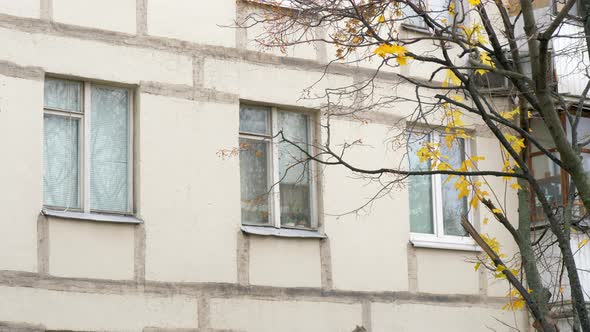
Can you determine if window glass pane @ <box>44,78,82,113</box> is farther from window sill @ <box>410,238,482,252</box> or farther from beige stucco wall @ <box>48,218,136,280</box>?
window sill @ <box>410,238,482,252</box>

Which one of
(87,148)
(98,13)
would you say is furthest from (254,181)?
(98,13)

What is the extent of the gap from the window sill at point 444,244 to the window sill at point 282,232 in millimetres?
1538

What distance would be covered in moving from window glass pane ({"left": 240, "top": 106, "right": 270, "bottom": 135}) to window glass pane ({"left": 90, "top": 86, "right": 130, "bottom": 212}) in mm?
1694

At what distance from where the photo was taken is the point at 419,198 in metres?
18.1

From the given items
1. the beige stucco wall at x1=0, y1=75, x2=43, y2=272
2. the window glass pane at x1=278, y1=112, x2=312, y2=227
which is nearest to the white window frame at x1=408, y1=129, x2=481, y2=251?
the window glass pane at x1=278, y1=112, x2=312, y2=227

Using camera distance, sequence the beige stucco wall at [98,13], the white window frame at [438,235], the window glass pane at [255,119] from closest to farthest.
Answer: the beige stucco wall at [98,13] < the window glass pane at [255,119] < the white window frame at [438,235]

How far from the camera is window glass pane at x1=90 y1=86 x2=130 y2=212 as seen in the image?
591 inches

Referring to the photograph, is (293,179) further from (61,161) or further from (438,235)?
(61,161)

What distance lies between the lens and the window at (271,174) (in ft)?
53.8

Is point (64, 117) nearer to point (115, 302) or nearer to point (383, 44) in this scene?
point (115, 302)

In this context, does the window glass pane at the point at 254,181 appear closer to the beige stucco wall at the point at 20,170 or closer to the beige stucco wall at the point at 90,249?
the beige stucco wall at the point at 90,249

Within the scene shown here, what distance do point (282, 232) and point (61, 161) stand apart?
2.97 meters

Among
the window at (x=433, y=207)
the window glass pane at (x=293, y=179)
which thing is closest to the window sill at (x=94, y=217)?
the window glass pane at (x=293, y=179)

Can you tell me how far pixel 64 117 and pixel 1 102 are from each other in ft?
2.90
